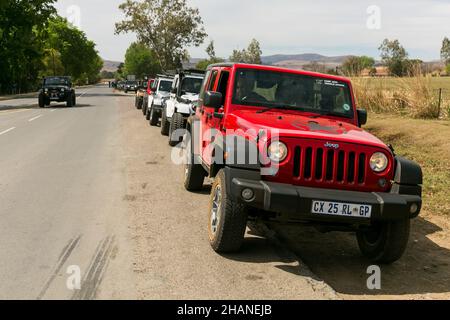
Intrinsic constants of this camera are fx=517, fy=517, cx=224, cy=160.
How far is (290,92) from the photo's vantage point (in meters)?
6.16

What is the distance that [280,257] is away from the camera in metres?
5.20

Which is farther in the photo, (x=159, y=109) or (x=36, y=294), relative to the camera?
(x=159, y=109)

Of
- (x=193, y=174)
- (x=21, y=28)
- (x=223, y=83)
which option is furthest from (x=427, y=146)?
(x=21, y=28)

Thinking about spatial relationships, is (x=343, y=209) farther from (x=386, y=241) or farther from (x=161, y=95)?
(x=161, y=95)

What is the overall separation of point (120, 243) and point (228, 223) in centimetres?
122

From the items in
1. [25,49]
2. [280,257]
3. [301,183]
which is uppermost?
[25,49]

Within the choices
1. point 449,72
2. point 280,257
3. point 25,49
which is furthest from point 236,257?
point 449,72

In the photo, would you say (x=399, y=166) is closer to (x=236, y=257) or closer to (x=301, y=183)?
(x=301, y=183)

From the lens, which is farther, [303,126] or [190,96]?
[190,96]

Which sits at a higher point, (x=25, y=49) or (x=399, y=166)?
(x=25, y=49)

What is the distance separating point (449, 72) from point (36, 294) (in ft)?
224

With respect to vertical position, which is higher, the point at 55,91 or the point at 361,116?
the point at 361,116

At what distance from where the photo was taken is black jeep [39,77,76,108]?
28.6 m

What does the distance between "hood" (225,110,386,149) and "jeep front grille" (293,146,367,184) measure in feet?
0.41
